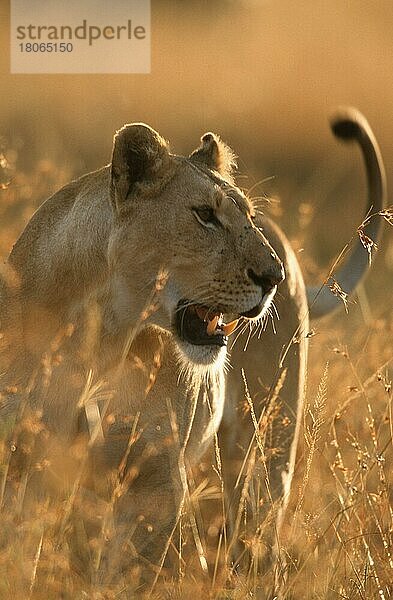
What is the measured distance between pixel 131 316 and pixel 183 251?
222 mm

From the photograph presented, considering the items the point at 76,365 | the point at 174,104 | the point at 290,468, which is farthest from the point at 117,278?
the point at 174,104

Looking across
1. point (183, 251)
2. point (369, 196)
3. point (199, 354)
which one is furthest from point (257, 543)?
point (369, 196)

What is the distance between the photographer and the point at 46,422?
355 cm

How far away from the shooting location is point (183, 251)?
3.55 metres

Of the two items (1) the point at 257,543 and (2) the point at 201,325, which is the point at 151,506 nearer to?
(2) the point at 201,325

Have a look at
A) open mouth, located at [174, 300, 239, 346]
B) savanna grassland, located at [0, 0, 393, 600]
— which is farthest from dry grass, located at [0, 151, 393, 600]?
open mouth, located at [174, 300, 239, 346]

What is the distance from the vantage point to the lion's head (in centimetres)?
352

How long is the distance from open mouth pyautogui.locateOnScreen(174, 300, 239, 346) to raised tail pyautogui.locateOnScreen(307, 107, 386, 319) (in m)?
0.95

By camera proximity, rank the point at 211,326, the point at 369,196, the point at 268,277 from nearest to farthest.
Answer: the point at 268,277
the point at 211,326
the point at 369,196

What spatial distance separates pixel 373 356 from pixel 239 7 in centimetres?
478

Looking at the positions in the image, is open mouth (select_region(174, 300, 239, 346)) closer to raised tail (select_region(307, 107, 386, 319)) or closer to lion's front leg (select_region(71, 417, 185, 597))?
lion's front leg (select_region(71, 417, 185, 597))

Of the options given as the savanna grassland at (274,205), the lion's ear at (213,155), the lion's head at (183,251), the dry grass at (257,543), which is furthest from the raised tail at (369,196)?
the lion's head at (183,251)

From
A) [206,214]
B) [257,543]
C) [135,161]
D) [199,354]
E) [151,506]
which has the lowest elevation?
[151,506]

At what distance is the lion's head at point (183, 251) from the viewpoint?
352 cm
